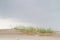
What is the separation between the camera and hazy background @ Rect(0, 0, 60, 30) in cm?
200

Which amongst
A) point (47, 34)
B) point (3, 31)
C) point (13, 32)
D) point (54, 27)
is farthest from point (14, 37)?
point (54, 27)

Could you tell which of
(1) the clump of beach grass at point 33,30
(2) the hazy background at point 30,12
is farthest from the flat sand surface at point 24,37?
(2) the hazy background at point 30,12

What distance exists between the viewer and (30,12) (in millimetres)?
2053

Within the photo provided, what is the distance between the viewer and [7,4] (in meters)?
2.09

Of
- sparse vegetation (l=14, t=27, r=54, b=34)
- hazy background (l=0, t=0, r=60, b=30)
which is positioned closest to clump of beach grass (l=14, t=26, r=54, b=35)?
sparse vegetation (l=14, t=27, r=54, b=34)

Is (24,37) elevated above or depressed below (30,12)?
below

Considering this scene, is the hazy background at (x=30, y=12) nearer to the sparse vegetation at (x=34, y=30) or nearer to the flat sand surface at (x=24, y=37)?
the sparse vegetation at (x=34, y=30)

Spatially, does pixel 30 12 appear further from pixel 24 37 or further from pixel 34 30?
pixel 24 37

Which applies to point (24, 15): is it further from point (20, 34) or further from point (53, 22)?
point (53, 22)

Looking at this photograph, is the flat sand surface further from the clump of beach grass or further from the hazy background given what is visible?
the hazy background

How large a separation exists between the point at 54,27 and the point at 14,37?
667mm

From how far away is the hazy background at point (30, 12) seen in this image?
6.55ft

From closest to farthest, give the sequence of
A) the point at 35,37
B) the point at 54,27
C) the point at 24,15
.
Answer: the point at 35,37, the point at 54,27, the point at 24,15

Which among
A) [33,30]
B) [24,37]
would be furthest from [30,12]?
[24,37]
